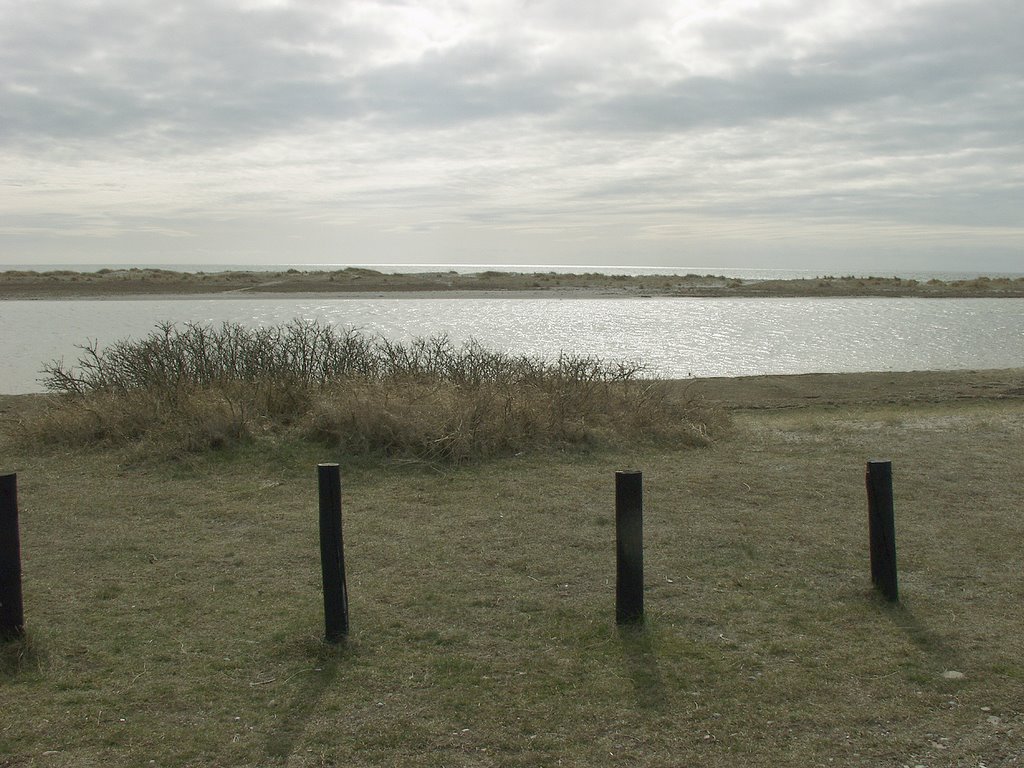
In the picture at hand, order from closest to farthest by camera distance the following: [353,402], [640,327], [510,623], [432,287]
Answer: [510,623], [353,402], [640,327], [432,287]

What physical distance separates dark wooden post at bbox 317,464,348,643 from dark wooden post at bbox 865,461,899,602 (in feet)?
10.5

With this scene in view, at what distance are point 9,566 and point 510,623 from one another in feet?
8.94

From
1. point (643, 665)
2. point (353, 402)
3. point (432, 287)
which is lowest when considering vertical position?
point (643, 665)

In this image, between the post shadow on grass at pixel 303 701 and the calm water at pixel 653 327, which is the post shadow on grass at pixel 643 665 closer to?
the post shadow on grass at pixel 303 701

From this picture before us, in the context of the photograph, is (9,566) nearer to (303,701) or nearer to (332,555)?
(332,555)

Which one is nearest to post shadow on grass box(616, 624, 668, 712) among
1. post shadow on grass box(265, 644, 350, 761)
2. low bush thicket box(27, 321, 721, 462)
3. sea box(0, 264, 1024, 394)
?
post shadow on grass box(265, 644, 350, 761)

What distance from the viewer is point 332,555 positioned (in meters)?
4.86

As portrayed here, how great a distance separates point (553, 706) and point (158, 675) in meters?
2.04

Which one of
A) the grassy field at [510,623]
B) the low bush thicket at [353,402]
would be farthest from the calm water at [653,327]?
the grassy field at [510,623]

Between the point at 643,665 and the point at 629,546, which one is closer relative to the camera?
the point at 643,665

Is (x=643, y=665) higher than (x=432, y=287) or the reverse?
the reverse

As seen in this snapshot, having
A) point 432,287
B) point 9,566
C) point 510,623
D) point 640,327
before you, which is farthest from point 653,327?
point 9,566

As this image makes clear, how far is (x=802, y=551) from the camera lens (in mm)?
6625

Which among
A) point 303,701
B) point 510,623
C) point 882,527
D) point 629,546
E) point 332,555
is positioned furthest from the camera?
point 882,527
